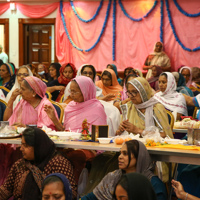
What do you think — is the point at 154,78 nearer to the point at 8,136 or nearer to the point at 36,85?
the point at 36,85

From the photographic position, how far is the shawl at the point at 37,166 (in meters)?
3.50

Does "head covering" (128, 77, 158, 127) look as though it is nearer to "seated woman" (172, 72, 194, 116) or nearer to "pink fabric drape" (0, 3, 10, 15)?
"seated woman" (172, 72, 194, 116)

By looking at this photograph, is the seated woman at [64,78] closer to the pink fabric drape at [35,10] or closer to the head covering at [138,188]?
the head covering at [138,188]

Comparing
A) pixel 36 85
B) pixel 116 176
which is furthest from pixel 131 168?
pixel 36 85

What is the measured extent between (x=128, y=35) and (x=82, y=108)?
7868 millimetres

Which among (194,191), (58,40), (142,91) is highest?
(58,40)

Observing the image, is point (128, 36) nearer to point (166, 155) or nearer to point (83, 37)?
point (83, 37)

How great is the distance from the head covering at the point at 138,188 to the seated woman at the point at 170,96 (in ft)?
12.6

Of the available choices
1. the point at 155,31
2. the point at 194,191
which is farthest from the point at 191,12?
the point at 194,191

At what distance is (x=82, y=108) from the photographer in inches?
182

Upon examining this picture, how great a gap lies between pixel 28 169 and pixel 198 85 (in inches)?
238

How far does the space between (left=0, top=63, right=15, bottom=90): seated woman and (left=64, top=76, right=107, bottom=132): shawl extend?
291 cm

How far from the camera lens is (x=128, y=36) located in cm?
1220

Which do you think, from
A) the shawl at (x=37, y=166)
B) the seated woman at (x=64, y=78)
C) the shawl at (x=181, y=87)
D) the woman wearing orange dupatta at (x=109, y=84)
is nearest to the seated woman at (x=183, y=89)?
the shawl at (x=181, y=87)
